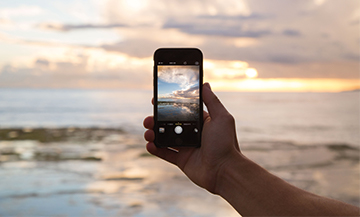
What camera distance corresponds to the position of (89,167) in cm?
809

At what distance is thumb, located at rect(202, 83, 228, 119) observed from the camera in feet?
6.68

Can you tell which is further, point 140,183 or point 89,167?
point 89,167

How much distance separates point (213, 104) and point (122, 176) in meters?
5.67

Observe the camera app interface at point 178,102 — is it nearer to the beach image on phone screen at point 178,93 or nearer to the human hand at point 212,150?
the beach image on phone screen at point 178,93

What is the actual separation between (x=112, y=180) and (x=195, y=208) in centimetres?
240

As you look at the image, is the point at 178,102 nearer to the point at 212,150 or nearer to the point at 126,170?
the point at 212,150

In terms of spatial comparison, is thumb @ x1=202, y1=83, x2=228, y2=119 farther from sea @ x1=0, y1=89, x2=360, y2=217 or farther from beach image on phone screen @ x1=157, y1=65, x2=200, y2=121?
sea @ x1=0, y1=89, x2=360, y2=217

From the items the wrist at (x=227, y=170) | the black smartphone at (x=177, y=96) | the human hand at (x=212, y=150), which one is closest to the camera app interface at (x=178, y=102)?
the black smartphone at (x=177, y=96)

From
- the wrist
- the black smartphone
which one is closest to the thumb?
the black smartphone

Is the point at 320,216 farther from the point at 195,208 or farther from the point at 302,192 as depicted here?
the point at 195,208

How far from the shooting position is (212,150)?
6.46 feet

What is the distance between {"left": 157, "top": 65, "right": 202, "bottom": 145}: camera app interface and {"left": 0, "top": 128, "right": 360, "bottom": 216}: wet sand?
3402 mm

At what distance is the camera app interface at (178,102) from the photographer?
2.28m

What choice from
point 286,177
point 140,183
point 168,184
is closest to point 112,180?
point 140,183
